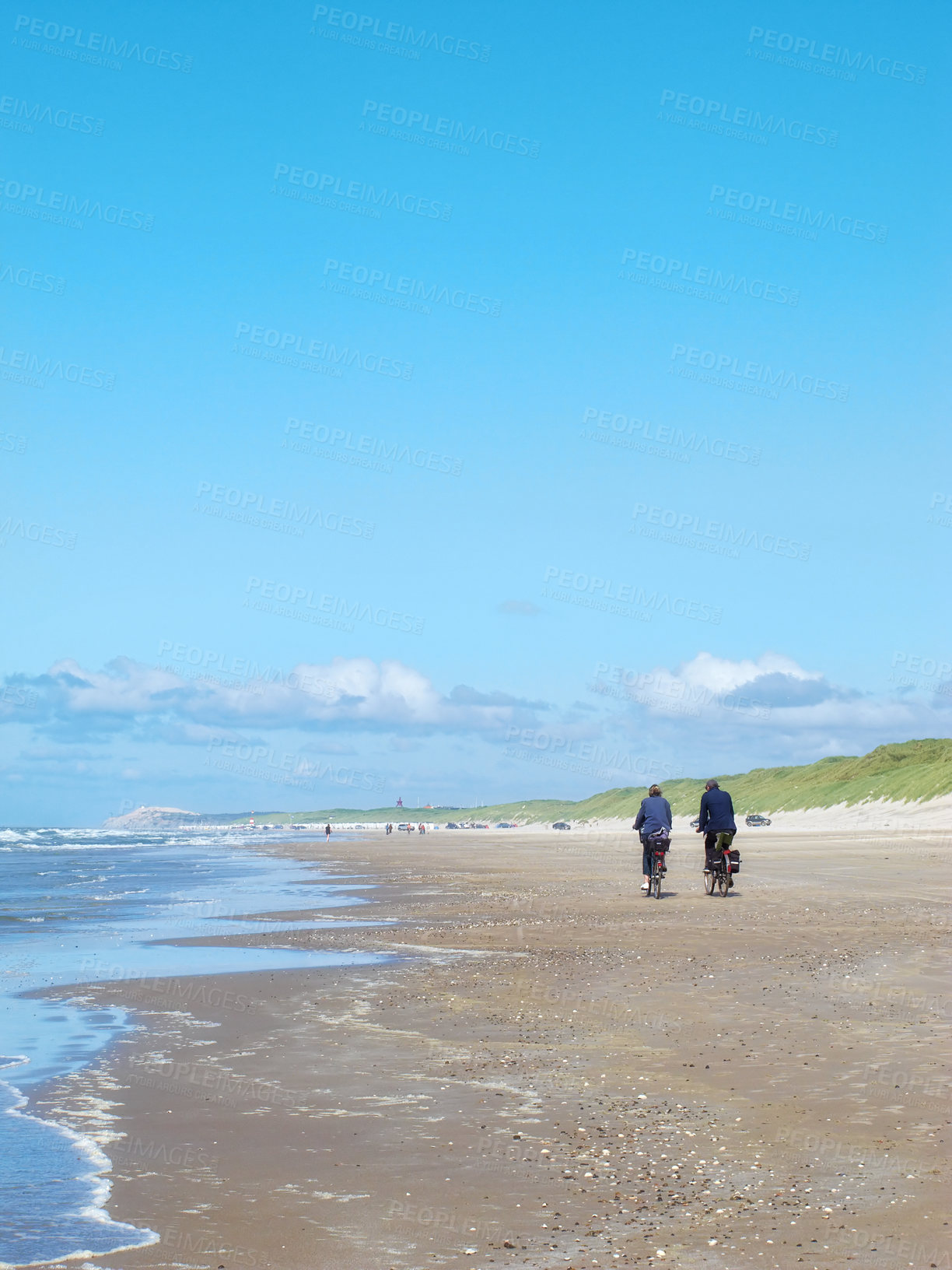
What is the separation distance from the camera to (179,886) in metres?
37.6

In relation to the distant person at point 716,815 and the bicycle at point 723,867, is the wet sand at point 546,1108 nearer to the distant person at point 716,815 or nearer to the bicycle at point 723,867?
the distant person at point 716,815

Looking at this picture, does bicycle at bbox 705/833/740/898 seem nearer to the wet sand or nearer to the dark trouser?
the dark trouser

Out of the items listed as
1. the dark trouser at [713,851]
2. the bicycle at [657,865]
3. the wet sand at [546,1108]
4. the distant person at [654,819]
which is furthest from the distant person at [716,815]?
the wet sand at [546,1108]

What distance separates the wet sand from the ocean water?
27 centimetres

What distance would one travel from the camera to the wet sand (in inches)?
223

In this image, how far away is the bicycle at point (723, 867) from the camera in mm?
25453

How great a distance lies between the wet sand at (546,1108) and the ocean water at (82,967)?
269 mm

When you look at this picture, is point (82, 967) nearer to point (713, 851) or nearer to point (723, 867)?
point (723, 867)

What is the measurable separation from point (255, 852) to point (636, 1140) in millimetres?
71571

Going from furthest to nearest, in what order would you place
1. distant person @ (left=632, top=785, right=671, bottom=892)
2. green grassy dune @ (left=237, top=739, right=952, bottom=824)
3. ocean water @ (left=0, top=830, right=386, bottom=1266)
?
1. green grassy dune @ (left=237, top=739, right=952, bottom=824)
2. distant person @ (left=632, top=785, right=671, bottom=892)
3. ocean water @ (left=0, top=830, right=386, bottom=1266)

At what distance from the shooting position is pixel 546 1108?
8000 millimetres

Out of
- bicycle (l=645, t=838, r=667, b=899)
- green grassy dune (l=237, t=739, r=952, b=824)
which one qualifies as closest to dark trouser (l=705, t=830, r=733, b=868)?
bicycle (l=645, t=838, r=667, b=899)

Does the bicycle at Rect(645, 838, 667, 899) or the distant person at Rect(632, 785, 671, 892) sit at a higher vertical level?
the distant person at Rect(632, 785, 671, 892)

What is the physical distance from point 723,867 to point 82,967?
1414 centimetres
